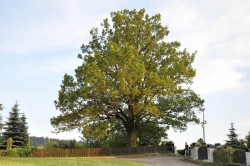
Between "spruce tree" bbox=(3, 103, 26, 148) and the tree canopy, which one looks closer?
the tree canopy

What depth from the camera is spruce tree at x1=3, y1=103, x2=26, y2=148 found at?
185 ft

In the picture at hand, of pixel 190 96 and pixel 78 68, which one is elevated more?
pixel 78 68

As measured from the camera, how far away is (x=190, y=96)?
4441cm

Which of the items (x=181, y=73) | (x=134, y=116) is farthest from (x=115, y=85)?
(x=181, y=73)

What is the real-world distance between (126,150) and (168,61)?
11.9m

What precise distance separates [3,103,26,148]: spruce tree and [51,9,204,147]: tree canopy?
16.8 m

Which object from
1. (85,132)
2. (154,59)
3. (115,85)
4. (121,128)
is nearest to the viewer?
(115,85)

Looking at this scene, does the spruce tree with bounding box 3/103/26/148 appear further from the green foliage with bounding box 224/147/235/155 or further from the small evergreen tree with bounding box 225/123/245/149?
→ the green foliage with bounding box 224/147/235/155

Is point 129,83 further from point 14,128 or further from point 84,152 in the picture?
point 14,128

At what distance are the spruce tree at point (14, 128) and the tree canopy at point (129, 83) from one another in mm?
16842

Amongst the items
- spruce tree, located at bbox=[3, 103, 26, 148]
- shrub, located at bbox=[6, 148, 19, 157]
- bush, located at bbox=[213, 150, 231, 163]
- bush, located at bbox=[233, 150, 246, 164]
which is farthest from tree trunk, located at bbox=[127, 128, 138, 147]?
spruce tree, located at bbox=[3, 103, 26, 148]

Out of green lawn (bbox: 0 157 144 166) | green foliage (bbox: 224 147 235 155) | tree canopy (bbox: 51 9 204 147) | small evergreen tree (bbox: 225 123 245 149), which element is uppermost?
tree canopy (bbox: 51 9 204 147)

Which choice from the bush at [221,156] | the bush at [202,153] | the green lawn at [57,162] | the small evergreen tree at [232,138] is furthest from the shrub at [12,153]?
the small evergreen tree at [232,138]

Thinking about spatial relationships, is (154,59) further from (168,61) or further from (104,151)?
(104,151)
